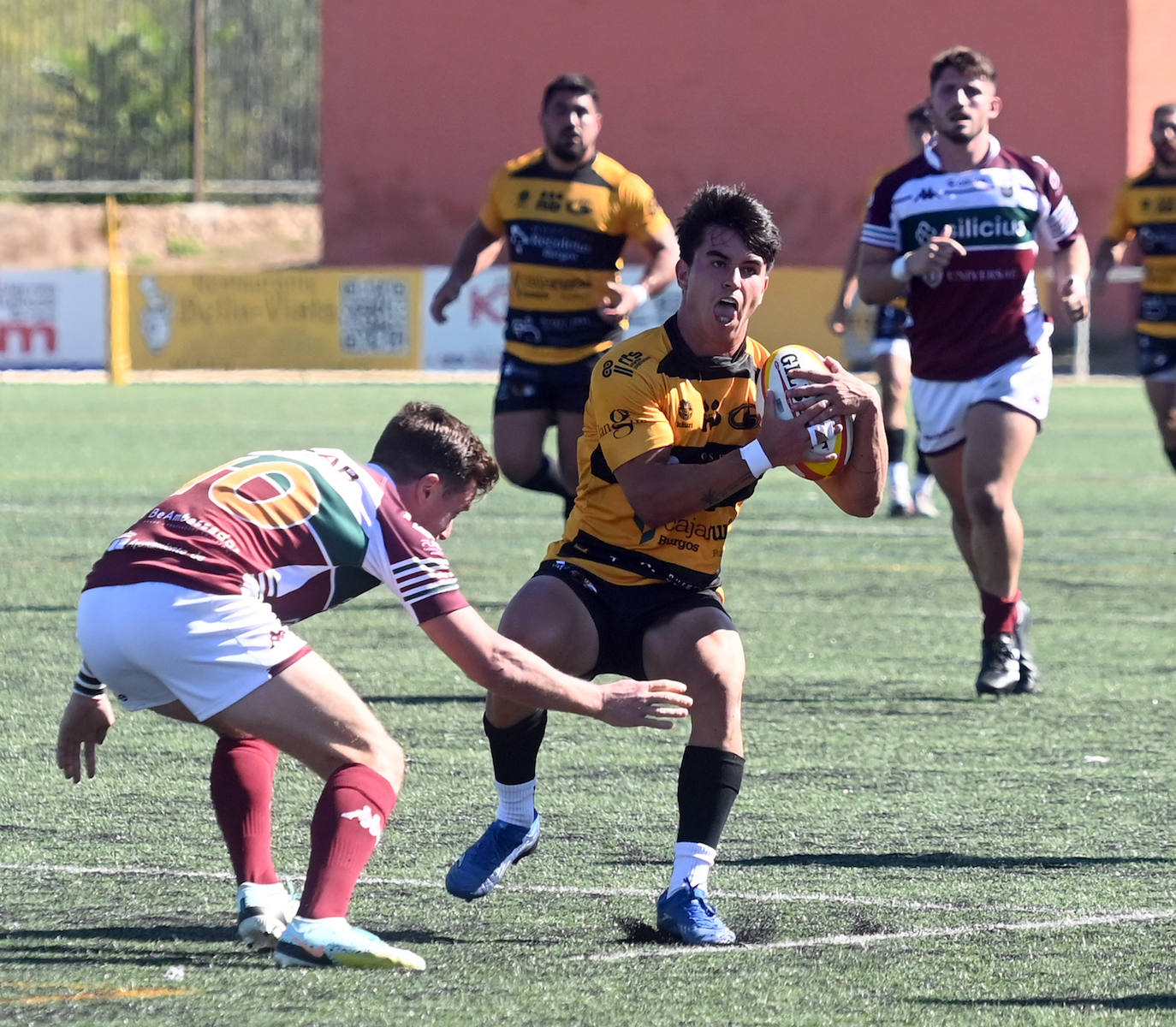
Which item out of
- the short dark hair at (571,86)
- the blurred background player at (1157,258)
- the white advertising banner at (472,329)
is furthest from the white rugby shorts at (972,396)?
the white advertising banner at (472,329)

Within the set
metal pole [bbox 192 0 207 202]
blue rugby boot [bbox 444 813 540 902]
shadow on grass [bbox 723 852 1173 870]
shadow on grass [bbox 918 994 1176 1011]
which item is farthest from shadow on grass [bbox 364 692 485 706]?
metal pole [bbox 192 0 207 202]

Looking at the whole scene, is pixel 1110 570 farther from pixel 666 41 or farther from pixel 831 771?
pixel 666 41

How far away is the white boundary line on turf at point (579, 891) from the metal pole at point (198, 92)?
4011 cm

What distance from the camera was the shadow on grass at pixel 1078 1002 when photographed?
407 centimetres

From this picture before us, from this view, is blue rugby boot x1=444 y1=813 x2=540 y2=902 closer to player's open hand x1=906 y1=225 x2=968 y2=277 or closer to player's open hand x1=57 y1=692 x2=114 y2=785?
player's open hand x1=57 y1=692 x2=114 y2=785

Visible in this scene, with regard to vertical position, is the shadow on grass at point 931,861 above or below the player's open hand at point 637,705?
below

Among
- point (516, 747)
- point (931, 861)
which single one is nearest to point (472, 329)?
point (931, 861)

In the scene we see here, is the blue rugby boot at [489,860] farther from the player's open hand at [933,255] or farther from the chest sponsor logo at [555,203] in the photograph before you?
the chest sponsor logo at [555,203]

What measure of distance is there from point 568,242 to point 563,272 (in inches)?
5.2

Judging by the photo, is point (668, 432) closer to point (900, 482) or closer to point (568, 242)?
point (568, 242)

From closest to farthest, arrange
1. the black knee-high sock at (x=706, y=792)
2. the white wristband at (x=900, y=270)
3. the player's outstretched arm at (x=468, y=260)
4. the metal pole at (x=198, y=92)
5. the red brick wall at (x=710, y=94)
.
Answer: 1. the black knee-high sock at (x=706, y=792)
2. the white wristband at (x=900, y=270)
3. the player's outstretched arm at (x=468, y=260)
4. the red brick wall at (x=710, y=94)
5. the metal pole at (x=198, y=92)

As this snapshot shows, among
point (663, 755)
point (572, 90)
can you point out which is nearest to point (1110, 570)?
point (572, 90)

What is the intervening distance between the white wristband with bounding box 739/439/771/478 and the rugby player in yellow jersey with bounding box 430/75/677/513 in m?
4.52

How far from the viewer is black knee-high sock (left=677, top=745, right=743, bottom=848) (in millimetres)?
4723
